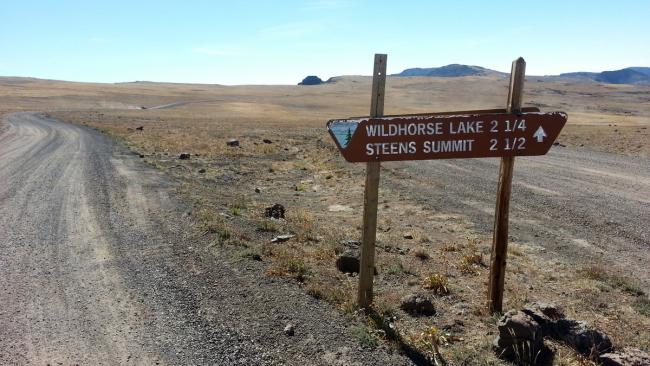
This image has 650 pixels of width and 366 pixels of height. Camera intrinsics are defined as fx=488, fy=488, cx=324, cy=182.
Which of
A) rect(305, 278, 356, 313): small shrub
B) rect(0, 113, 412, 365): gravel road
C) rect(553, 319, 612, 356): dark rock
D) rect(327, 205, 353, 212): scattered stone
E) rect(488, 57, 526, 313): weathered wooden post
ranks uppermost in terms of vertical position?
rect(488, 57, 526, 313): weathered wooden post

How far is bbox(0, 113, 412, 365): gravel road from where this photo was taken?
5160 millimetres

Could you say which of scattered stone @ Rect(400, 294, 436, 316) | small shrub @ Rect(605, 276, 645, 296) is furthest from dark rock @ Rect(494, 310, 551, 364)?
small shrub @ Rect(605, 276, 645, 296)

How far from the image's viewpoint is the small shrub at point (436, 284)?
22.8 ft

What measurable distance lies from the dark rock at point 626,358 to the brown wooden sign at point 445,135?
2.30 metres

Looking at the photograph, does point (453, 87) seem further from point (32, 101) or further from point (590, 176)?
point (590, 176)

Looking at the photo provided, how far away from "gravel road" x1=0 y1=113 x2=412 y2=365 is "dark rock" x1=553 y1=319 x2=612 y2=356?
183 centimetres

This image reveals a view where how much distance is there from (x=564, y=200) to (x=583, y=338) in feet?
35.0

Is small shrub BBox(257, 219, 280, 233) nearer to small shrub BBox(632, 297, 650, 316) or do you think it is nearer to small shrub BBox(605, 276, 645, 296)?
small shrub BBox(605, 276, 645, 296)

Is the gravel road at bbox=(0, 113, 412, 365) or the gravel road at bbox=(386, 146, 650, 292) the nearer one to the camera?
the gravel road at bbox=(0, 113, 412, 365)

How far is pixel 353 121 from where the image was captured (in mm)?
5836

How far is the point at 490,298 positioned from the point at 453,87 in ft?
596

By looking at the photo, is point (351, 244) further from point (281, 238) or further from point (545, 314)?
point (545, 314)

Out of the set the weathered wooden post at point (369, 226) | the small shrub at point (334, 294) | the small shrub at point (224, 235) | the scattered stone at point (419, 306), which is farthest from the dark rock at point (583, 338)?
the small shrub at point (224, 235)

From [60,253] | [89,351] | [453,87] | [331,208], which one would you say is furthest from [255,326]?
[453,87]
